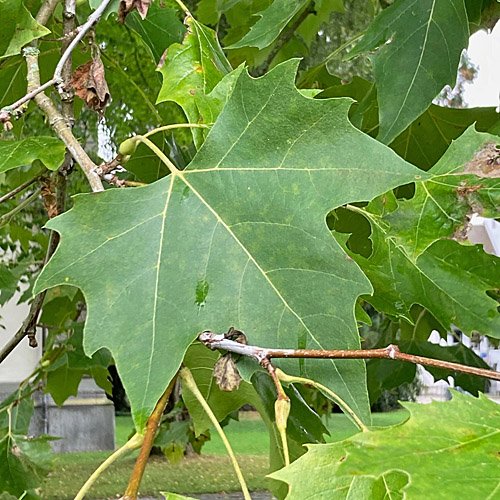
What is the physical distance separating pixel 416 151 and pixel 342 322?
62 cm

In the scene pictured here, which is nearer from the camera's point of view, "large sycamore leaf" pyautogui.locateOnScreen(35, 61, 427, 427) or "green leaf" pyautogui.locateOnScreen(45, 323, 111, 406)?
"large sycamore leaf" pyautogui.locateOnScreen(35, 61, 427, 427)

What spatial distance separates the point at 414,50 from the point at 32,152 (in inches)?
14.6

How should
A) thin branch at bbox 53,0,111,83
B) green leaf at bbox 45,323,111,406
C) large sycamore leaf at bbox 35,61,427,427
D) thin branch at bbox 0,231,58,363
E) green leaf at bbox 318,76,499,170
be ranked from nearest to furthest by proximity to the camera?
1. large sycamore leaf at bbox 35,61,427,427
2. thin branch at bbox 53,0,111,83
3. thin branch at bbox 0,231,58,363
4. green leaf at bbox 318,76,499,170
5. green leaf at bbox 45,323,111,406

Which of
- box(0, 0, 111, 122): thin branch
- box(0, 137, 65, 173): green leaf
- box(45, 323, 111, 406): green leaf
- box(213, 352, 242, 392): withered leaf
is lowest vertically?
box(45, 323, 111, 406): green leaf

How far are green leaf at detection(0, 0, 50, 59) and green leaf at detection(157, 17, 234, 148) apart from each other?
0.10 meters

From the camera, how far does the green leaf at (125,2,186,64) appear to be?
0.73 meters

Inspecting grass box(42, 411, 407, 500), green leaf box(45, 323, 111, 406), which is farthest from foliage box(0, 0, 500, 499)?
grass box(42, 411, 407, 500)

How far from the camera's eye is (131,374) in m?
0.40

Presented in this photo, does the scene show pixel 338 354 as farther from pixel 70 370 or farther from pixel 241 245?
pixel 70 370

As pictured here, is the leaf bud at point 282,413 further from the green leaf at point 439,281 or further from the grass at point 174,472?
the grass at point 174,472

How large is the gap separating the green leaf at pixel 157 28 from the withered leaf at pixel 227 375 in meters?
0.42

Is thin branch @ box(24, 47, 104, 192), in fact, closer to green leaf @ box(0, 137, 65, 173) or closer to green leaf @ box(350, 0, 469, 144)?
green leaf @ box(0, 137, 65, 173)

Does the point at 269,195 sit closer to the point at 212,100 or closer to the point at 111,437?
the point at 212,100

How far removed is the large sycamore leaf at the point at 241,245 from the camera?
42 centimetres
